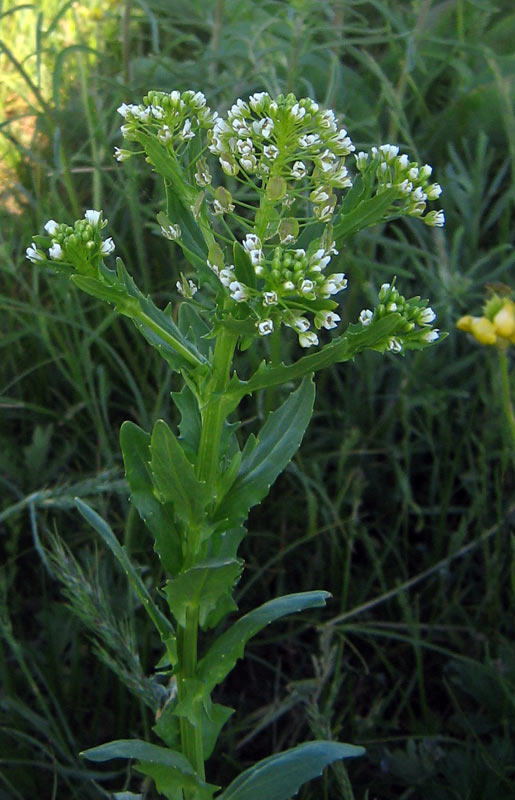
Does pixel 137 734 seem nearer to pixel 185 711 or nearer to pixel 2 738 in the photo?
pixel 2 738

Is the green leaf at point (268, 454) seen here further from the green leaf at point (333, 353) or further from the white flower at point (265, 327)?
the white flower at point (265, 327)

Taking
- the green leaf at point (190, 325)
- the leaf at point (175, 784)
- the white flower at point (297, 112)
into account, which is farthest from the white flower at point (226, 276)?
the leaf at point (175, 784)

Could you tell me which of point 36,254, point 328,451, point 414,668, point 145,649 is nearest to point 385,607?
point 414,668

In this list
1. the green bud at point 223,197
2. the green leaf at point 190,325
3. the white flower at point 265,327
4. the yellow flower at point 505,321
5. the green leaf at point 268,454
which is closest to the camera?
the white flower at point 265,327

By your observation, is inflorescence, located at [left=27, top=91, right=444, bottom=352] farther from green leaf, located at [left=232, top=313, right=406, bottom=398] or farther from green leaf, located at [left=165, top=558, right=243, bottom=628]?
green leaf, located at [left=165, top=558, right=243, bottom=628]

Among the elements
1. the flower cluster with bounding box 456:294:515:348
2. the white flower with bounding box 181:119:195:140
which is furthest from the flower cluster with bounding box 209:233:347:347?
the flower cluster with bounding box 456:294:515:348

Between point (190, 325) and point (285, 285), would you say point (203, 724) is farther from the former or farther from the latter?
Result: point (285, 285)

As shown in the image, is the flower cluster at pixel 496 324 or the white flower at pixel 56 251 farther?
the flower cluster at pixel 496 324

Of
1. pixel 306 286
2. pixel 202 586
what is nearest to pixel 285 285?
pixel 306 286
